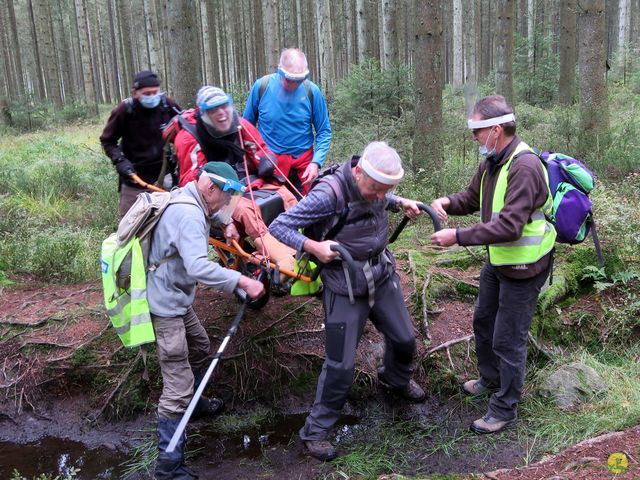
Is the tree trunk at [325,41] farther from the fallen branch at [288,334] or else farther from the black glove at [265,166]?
the fallen branch at [288,334]

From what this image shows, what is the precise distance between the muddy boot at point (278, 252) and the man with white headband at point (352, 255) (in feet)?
1.18

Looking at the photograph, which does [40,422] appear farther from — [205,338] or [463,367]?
[463,367]

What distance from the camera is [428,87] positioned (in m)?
8.76

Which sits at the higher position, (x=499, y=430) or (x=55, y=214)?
(x=55, y=214)

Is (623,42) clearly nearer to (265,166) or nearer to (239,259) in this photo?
(265,166)

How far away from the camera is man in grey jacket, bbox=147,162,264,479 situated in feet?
11.6

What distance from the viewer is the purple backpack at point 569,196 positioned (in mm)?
3824

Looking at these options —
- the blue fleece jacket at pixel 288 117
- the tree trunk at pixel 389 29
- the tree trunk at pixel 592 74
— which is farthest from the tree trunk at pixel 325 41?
the blue fleece jacket at pixel 288 117

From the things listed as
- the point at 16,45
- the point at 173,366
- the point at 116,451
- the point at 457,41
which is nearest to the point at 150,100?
the point at 173,366

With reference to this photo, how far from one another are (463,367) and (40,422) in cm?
396

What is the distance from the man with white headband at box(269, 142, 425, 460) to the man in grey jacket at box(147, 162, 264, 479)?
447mm

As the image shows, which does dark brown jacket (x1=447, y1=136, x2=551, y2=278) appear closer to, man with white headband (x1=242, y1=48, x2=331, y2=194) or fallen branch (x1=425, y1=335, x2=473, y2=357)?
fallen branch (x1=425, y1=335, x2=473, y2=357)

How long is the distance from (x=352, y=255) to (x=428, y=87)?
5.67 meters

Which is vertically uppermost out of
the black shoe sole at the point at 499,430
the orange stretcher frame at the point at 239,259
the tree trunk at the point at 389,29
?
the tree trunk at the point at 389,29
